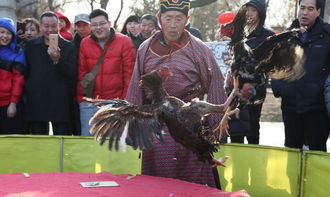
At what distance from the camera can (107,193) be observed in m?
2.60

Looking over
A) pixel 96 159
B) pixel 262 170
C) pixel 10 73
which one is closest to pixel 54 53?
pixel 10 73

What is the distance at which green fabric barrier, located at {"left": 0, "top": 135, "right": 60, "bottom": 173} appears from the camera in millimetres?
4078

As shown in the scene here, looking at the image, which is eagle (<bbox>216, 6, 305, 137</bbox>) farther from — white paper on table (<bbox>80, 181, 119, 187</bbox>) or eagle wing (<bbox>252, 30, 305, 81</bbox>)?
white paper on table (<bbox>80, 181, 119, 187</bbox>)

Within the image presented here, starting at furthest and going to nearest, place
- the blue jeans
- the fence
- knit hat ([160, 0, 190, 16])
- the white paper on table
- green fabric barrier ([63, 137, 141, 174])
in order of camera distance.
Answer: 1. the blue jeans
2. green fabric barrier ([63, 137, 141, 174])
3. the fence
4. knit hat ([160, 0, 190, 16])
5. the white paper on table

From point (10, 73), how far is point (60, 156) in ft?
3.39

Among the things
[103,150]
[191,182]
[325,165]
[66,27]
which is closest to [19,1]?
[66,27]

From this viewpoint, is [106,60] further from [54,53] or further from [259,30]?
[259,30]

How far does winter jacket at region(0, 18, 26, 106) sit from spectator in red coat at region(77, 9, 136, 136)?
2.05ft

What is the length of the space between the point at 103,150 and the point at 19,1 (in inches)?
133

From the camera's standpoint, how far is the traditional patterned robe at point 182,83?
3059 millimetres

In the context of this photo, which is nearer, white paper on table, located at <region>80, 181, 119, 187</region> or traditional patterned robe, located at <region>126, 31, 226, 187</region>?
white paper on table, located at <region>80, 181, 119, 187</region>

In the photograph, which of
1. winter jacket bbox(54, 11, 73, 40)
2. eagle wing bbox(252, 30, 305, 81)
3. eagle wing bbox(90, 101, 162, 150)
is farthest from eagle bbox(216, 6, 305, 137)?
winter jacket bbox(54, 11, 73, 40)

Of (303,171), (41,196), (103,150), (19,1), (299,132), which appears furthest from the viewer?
(19,1)

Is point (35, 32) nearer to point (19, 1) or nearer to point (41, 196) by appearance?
point (19, 1)
